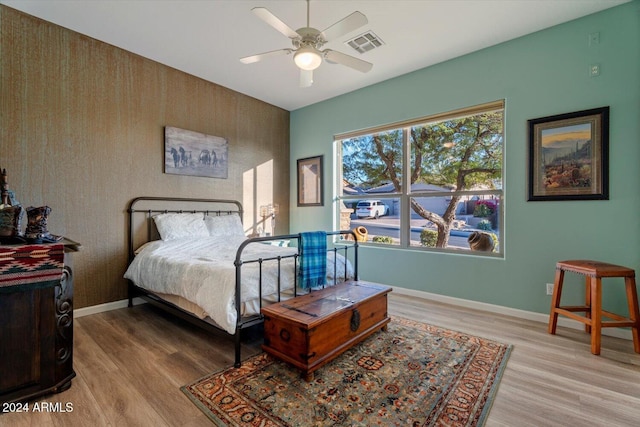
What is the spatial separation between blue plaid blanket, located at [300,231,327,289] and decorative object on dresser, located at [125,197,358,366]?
6 cm

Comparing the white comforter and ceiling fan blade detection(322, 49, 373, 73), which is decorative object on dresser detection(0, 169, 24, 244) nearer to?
the white comforter

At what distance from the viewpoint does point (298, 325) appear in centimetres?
185

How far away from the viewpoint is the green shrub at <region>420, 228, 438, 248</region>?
3732 mm

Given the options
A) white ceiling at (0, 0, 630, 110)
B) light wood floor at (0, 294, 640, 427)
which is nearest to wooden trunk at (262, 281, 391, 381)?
light wood floor at (0, 294, 640, 427)

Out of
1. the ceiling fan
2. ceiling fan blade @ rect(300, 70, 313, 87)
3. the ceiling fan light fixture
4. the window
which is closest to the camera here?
the ceiling fan

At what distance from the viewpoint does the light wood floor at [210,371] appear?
156 cm

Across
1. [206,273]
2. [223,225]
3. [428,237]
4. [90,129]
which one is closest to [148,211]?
[223,225]

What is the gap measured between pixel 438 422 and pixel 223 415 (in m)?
1.15

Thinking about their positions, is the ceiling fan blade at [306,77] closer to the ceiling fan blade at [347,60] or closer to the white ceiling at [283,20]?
the ceiling fan blade at [347,60]

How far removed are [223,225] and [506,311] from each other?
355cm

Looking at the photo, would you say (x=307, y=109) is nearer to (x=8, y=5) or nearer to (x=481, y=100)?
(x=481, y=100)

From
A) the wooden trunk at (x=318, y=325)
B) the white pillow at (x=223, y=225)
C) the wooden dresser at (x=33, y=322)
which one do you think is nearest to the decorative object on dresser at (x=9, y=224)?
the wooden dresser at (x=33, y=322)

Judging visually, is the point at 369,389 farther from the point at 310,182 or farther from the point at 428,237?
the point at 310,182

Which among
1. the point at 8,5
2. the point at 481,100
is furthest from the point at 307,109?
the point at 8,5
